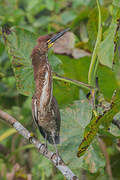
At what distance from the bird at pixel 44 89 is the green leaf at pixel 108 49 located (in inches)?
7.6

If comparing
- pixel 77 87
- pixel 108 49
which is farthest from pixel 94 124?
pixel 77 87

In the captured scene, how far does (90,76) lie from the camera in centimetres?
102

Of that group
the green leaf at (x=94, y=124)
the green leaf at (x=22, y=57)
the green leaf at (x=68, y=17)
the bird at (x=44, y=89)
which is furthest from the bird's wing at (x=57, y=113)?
the green leaf at (x=68, y=17)

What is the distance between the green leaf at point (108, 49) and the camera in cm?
87

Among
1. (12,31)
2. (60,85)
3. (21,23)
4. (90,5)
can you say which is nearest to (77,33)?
(90,5)

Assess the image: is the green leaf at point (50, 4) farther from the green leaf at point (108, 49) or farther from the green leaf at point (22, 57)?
the green leaf at point (108, 49)

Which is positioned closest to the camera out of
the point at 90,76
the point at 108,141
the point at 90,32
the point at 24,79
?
the point at 90,76

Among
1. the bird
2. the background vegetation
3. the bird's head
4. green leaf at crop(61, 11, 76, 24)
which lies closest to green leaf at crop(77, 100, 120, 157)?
the background vegetation

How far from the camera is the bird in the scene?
1.03 m

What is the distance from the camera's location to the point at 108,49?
898 mm

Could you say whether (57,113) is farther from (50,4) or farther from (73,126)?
(50,4)

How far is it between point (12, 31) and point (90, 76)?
517 millimetres

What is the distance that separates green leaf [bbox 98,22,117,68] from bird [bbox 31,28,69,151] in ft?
0.64

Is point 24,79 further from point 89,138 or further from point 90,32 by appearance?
point 89,138
